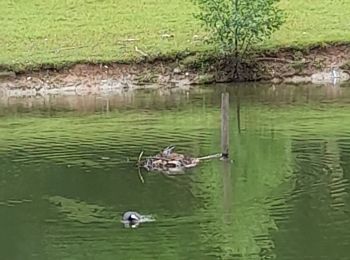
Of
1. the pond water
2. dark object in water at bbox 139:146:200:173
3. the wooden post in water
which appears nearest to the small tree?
the pond water

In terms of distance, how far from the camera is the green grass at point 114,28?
39031 millimetres

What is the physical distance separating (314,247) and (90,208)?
4.93 metres

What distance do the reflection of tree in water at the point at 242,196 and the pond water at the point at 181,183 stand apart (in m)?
0.02

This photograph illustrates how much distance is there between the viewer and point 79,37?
41.2 meters

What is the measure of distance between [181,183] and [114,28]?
21.4 meters

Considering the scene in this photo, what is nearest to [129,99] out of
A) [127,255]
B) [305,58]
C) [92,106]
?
[92,106]

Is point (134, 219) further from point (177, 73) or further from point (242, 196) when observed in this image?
point (177, 73)

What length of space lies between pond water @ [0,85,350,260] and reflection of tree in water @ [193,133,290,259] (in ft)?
0.08

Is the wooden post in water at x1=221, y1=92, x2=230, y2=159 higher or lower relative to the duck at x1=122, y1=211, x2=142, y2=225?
higher

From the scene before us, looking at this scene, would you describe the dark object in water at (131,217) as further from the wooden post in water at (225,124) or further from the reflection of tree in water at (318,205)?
the wooden post in water at (225,124)

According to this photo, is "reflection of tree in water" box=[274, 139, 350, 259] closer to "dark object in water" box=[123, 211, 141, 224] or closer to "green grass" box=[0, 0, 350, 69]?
"dark object in water" box=[123, 211, 141, 224]

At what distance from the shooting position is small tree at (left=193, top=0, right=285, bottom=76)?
37.9 m

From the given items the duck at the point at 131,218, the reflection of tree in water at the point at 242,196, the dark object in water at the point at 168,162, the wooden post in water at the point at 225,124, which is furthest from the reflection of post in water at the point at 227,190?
the duck at the point at 131,218

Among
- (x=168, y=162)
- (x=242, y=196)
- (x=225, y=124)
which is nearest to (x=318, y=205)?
(x=242, y=196)
